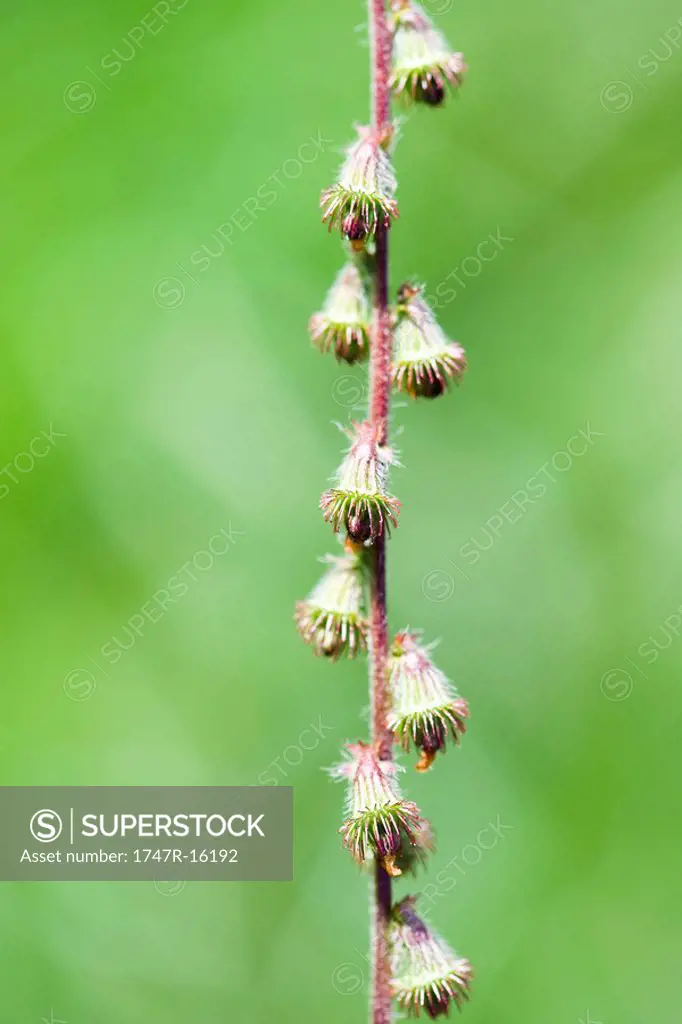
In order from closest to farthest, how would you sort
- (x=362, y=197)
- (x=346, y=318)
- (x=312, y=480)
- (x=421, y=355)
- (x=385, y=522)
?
(x=362, y=197)
(x=385, y=522)
(x=421, y=355)
(x=346, y=318)
(x=312, y=480)

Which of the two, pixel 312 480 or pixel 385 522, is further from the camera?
pixel 312 480

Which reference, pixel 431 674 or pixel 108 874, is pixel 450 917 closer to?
pixel 108 874

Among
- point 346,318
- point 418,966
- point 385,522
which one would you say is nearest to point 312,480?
point 346,318

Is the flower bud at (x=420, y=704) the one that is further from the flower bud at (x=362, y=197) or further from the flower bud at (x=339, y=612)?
the flower bud at (x=362, y=197)

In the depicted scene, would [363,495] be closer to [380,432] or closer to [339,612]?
[380,432]

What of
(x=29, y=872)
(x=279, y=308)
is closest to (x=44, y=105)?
(x=279, y=308)

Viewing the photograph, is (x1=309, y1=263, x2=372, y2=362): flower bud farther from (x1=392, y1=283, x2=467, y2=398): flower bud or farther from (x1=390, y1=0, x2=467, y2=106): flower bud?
(x1=390, y1=0, x2=467, y2=106): flower bud
